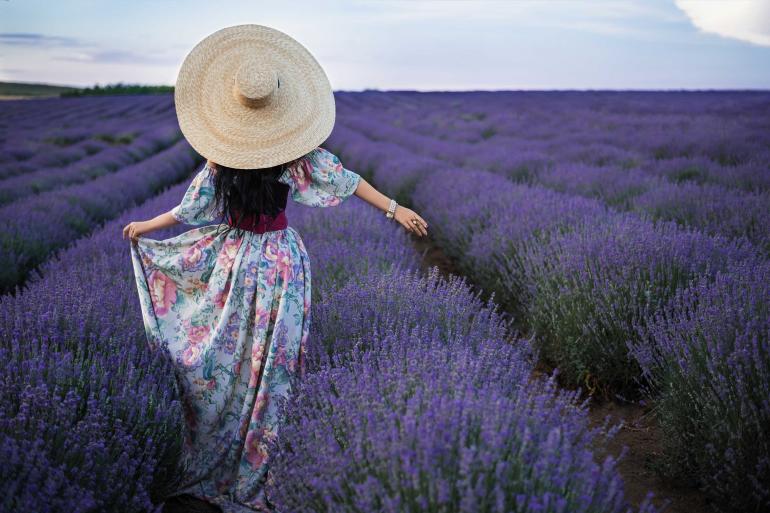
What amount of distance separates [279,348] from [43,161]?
9.61 m

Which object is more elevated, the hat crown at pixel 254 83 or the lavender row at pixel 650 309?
the hat crown at pixel 254 83

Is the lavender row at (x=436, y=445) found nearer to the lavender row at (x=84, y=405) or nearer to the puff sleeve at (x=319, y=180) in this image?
the lavender row at (x=84, y=405)

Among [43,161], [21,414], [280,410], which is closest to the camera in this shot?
[21,414]

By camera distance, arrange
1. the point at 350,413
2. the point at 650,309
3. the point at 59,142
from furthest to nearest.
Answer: the point at 59,142
the point at 650,309
the point at 350,413

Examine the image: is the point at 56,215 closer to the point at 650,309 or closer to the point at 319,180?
the point at 319,180

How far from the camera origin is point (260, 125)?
1923 mm

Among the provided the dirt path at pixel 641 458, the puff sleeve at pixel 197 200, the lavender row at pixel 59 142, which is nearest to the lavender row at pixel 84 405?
the puff sleeve at pixel 197 200

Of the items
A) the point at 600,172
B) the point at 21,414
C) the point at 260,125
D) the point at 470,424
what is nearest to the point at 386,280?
the point at 260,125

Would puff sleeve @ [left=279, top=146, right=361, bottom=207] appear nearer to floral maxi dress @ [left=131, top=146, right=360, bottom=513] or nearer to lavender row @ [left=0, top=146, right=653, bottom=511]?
floral maxi dress @ [left=131, top=146, right=360, bottom=513]

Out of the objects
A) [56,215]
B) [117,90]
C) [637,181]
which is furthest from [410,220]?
[117,90]

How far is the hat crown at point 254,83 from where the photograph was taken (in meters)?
1.84

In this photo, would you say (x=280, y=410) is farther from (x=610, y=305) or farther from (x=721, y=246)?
(x=721, y=246)

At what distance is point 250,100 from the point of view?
189 cm

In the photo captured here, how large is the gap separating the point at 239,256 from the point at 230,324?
23 centimetres
